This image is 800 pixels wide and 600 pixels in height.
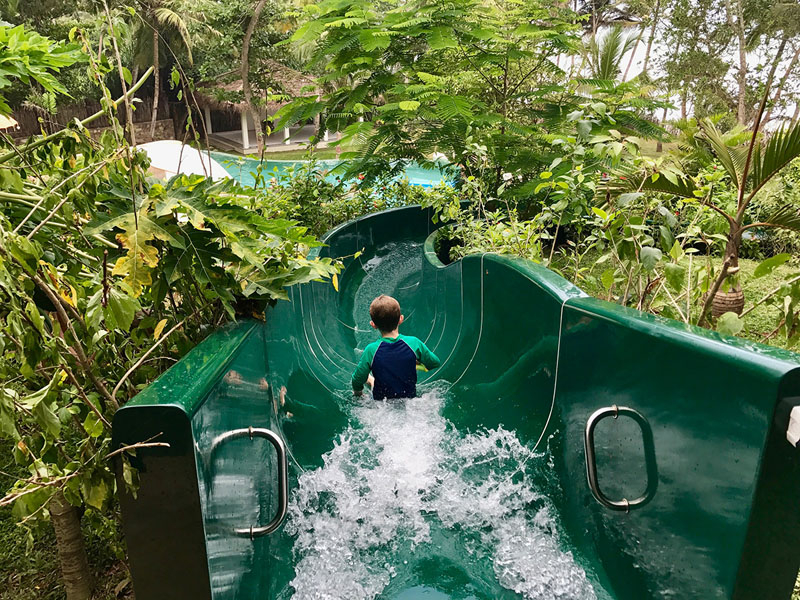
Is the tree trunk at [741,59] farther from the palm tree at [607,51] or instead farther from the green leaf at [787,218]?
the green leaf at [787,218]

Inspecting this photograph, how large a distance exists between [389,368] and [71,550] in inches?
76.1

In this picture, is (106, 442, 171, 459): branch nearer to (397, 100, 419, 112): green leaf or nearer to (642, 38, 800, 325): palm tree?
(642, 38, 800, 325): palm tree

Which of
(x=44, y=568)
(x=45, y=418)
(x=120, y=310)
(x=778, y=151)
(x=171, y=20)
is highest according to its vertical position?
(x=171, y=20)

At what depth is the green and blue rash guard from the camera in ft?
12.1

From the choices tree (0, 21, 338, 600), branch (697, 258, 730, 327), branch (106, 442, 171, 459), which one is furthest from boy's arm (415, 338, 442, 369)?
branch (106, 442, 171, 459)

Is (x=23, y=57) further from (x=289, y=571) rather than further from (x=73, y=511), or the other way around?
(x=289, y=571)

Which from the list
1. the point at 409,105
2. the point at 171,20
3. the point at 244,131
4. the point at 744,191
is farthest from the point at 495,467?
the point at 244,131

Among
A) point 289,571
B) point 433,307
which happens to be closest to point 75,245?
point 289,571

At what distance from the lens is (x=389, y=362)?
3.67 metres

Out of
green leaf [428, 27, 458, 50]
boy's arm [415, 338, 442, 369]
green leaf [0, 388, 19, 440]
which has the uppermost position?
green leaf [428, 27, 458, 50]

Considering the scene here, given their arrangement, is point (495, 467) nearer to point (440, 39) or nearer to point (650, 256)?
point (650, 256)

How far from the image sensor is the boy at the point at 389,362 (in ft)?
12.1

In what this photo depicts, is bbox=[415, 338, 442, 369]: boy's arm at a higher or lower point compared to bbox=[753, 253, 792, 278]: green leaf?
lower

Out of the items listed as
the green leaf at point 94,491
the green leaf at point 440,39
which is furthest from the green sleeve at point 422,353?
the green leaf at point 440,39
